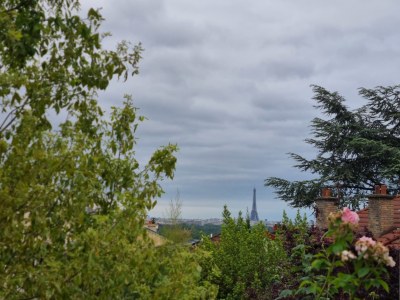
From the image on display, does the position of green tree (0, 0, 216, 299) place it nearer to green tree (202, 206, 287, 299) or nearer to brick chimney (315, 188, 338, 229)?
green tree (202, 206, 287, 299)

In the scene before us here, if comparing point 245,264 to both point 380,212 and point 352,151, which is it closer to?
point 380,212

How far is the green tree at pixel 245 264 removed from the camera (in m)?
14.4

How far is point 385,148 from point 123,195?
29510 mm

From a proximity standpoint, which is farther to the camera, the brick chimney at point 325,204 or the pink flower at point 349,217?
the brick chimney at point 325,204

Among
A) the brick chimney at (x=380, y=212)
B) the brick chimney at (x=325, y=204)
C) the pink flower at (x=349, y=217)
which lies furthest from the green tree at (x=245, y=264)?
the pink flower at (x=349, y=217)

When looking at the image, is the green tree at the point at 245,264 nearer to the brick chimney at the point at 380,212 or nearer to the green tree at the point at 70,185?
the brick chimney at the point at 380,212

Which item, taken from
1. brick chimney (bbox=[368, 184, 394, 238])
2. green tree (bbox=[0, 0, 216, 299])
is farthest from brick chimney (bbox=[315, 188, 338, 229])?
green tree (bbox=[0, 0, 216, 299])

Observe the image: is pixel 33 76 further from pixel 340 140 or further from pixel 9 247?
pixel 340 140

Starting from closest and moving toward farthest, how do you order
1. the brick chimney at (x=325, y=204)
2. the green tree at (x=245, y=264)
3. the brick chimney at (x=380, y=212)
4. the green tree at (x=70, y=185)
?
the green tree at (x=70, y=185) < the green tree at (x=245, y=264) < the brick chimney at (x=380, y=212) < the brick chimney at (x=325, y=204)

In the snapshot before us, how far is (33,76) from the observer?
5242 mm

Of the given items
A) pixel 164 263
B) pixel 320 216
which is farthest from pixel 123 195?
pixel 320 216

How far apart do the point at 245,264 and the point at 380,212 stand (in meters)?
7.43

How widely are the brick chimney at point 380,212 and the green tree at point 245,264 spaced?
6211mm

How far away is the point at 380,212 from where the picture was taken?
801 inches
